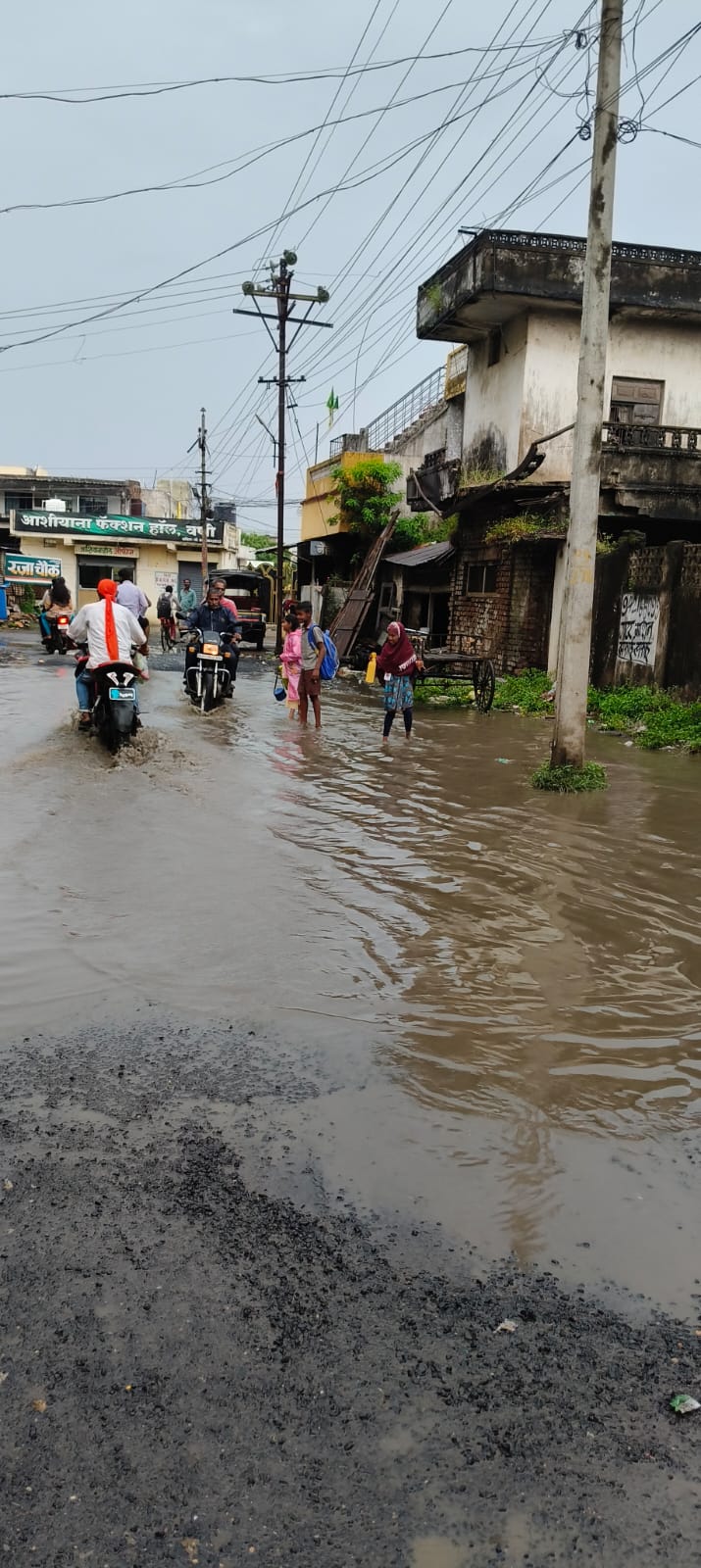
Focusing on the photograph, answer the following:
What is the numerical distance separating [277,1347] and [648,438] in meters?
18.1

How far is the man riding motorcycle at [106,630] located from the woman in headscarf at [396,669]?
325 centimetres

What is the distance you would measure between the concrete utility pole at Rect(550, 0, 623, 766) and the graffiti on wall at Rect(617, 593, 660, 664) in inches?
221

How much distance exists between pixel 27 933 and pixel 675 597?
1178cm

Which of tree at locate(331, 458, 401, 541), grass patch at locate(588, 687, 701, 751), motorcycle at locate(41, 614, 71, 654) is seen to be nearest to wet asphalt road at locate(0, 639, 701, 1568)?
grass patch at locate(588, 687, 701, 751)

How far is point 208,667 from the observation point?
14.7m

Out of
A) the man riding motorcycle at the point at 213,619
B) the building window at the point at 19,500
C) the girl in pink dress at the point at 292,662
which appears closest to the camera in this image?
the girl in pink dress at the point at 292,662

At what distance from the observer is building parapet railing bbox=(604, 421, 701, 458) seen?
1775 centimetres

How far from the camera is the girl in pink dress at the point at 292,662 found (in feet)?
45.5

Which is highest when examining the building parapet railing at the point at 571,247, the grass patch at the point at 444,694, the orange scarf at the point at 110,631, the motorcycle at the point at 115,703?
the building parapet railing at the point at 571,247

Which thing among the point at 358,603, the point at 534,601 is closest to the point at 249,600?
the point at 358,603

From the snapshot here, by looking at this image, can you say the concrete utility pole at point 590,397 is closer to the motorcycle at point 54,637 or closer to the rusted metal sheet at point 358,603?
the motorcycle at point 54,637

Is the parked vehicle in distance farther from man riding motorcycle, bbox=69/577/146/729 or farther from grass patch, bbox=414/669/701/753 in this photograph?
man riding motorcycle, bbox=69/577/146/729

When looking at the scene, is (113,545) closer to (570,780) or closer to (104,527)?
(104,527)

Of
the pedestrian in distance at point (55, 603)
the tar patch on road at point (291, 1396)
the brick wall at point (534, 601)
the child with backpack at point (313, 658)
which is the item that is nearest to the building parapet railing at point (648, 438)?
the brick wall at point (534, 601)
